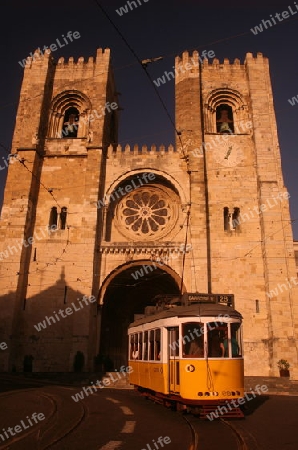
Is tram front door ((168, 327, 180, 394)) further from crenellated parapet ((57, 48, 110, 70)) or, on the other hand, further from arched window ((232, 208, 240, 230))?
crenellated parapet ((57, 48, 110, 70))

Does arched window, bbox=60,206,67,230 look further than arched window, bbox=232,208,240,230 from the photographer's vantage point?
Yes

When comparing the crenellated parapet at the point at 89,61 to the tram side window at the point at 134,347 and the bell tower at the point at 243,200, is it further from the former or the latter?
the tram side window at the point at 134,347

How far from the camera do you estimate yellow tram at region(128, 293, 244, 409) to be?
8.17 meters

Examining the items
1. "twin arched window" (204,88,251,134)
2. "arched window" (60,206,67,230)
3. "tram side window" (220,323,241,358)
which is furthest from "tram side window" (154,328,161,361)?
"twin arched window" (204,88,251,134)

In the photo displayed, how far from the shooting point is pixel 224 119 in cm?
2447

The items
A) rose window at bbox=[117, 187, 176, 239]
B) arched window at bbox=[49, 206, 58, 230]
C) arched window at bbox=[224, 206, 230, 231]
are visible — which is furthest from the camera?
rose window at bbox=[117, 187, 176, 239]

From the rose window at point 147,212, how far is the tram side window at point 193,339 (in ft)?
44.2

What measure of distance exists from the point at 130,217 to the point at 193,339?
581 inches

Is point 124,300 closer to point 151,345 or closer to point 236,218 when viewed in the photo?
point 236,218

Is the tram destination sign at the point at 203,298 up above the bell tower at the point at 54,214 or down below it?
below

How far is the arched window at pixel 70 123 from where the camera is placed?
24.9m

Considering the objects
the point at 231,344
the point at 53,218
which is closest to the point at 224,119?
the point at 53,218

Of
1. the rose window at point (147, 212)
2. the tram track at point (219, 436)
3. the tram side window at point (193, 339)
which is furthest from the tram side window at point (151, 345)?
the rose window at point (147, 212)

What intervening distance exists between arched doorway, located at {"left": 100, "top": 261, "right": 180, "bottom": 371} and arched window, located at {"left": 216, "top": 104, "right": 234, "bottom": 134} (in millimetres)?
9879
